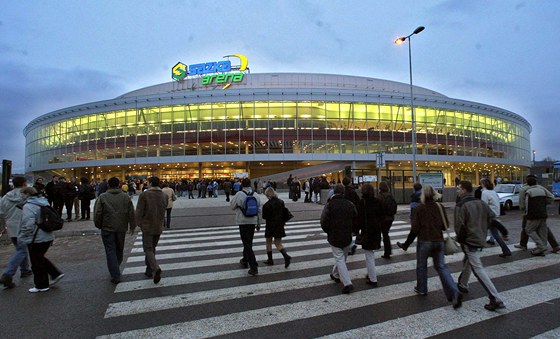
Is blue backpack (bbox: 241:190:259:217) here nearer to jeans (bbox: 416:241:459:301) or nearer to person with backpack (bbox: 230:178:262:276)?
person with backpack (bbox: 230:178:262:276)

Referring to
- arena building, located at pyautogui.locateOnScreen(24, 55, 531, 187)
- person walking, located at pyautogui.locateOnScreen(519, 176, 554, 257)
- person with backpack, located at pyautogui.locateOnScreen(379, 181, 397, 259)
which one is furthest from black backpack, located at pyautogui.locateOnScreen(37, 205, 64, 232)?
arena building, located at pyautogui.locateOnScreen(24, 55, 531, 187)

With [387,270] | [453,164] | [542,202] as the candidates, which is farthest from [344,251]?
[453,164]

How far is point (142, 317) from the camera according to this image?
171 inches

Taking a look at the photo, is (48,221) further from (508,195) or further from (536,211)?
(508,195)

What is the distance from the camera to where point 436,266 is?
4.78m

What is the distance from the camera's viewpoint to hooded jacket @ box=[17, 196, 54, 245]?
5.43 metres

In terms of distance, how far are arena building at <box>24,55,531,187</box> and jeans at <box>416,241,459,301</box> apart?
111 ft

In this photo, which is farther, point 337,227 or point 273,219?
point 273,219

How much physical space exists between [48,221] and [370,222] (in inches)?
223

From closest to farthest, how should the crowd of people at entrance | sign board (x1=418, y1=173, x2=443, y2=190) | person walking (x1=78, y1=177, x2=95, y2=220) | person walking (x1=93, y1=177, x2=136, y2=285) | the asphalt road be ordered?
the asphalt road
the crowd of people at entrance
person walking (x1=93, y1=177, x2=136, y2=285)
person walking (x1=78, y1=177, x2=95, y2=220)
sign board (x1=418, y1=173, x2=443, y2=190)

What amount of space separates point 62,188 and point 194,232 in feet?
19.6

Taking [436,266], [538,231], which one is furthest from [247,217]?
[538,231]

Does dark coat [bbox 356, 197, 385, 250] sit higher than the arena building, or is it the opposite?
the arena building

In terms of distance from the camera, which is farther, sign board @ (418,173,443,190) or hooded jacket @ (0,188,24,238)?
sign board @ (418,173,443,190)
